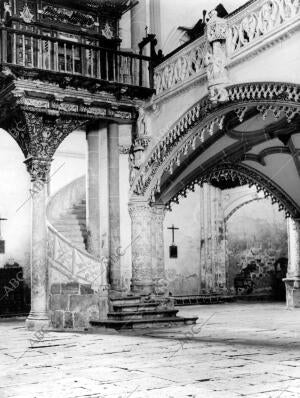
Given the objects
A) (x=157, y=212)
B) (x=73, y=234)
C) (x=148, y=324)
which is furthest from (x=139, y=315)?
(x=73, y=234)

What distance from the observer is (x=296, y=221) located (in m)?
16.5

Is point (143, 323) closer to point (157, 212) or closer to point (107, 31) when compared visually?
point (157, 212)

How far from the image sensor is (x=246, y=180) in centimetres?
1554

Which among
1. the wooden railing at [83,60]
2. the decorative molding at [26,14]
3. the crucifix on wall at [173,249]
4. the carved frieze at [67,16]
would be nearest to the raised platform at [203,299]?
the crucifix on wall at [173,249]

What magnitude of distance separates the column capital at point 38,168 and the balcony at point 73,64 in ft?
5.30

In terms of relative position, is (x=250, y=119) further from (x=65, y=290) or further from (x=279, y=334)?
(x=65, y=290)

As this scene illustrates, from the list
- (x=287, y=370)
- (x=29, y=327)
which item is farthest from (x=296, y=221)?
(x=287, y=370)

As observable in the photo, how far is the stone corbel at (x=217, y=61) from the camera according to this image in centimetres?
1019

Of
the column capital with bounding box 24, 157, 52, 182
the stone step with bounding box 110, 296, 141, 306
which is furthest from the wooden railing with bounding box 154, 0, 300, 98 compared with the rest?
the stone step with bounding box 110, 296, 141, 306

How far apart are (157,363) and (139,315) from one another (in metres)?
5.21

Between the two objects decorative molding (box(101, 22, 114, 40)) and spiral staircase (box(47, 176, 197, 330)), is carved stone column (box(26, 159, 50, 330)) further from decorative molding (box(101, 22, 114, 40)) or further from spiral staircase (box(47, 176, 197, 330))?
decorative molding (box(101, 22, 114, 40))

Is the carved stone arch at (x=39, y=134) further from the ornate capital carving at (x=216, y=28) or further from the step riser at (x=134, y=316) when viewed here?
the ornate capital carving at (x=216, y=28)

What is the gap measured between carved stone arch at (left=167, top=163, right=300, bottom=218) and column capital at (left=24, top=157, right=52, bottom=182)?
10.4 ft

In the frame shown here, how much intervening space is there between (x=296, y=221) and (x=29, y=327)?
26.9ft
